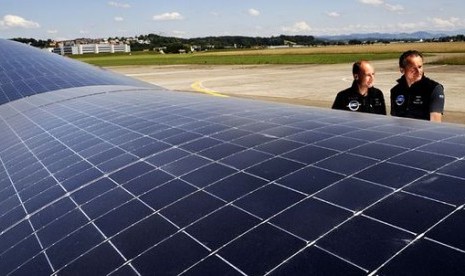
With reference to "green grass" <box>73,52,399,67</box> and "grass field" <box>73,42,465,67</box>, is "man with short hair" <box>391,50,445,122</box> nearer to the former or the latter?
"grass field" <box>73,42,465,67</box>

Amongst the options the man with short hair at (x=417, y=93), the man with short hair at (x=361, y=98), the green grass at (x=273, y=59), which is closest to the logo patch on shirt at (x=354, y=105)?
the man with short hair at (x=361, y=98)

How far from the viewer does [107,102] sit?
11.6 metres

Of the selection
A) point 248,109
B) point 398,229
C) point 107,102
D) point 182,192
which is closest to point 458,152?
point 398,229

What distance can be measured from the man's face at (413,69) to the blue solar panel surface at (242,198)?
2.99 ft

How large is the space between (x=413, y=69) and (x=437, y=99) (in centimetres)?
66

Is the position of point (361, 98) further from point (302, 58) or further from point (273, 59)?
point (302, 58)

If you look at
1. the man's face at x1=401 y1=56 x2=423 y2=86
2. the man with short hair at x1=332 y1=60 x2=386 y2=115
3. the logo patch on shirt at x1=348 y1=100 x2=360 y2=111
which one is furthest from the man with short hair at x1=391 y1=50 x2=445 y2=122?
the logo patch on shirt at x1=348 y1=100 x2=360 y2=111

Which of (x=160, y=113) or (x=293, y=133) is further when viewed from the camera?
(x=160, y=113)

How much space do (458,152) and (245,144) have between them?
8.97 ft

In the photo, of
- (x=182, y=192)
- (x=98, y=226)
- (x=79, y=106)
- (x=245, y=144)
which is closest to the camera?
(x=98, y=226)

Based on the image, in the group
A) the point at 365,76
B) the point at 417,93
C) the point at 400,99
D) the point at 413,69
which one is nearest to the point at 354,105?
the point at 365,76

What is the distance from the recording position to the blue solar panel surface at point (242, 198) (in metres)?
3.31

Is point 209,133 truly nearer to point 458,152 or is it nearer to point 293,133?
point 293,133

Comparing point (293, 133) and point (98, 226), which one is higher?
point (293, 133)
